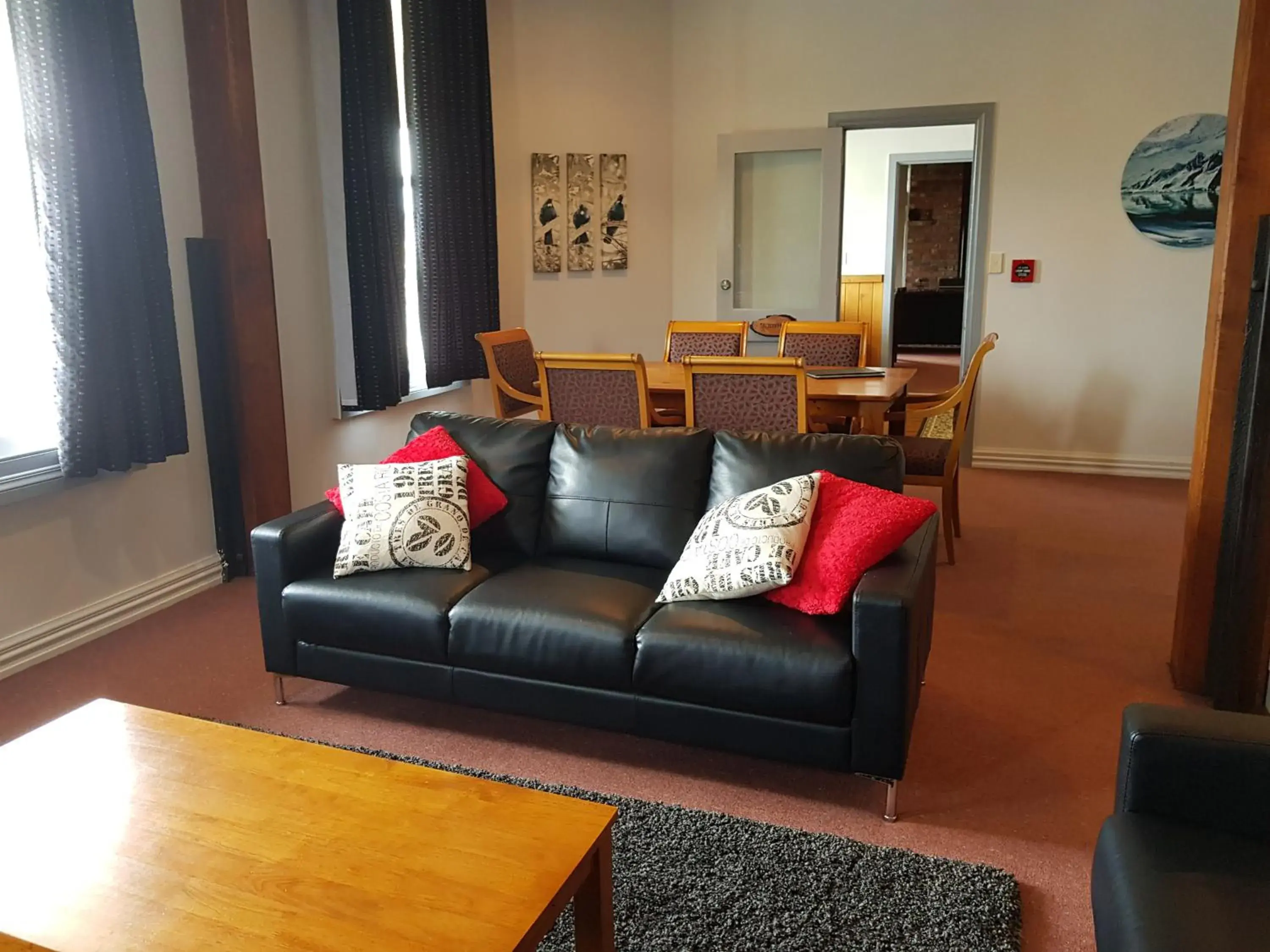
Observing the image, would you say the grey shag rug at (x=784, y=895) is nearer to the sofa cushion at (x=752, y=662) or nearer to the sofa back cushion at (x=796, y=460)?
the sofa cushion at (x=752, y=662)

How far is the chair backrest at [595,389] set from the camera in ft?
12.6

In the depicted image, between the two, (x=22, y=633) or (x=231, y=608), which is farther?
(x=231, y=608)

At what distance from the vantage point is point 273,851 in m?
1.51

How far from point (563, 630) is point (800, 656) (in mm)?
590

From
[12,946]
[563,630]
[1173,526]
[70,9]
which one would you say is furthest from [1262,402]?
[70,9]

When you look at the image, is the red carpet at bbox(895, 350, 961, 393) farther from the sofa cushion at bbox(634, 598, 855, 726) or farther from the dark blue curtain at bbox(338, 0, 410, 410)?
the sofa cushion at bbox(634, 598, 855, 726)

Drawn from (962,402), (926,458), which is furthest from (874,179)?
(926,458)

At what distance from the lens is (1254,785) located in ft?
4.81

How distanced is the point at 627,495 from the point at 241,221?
1992mm

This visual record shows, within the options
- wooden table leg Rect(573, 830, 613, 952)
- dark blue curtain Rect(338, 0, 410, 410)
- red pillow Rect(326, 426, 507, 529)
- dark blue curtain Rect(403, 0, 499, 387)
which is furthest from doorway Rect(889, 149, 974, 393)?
wooden table leg Rect(573, 830, 613, 952)

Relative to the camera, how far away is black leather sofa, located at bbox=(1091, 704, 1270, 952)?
4.26 feet

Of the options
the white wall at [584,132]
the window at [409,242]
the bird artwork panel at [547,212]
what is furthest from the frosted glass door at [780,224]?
the window at [409,242]

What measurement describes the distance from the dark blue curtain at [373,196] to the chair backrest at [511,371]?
18.6 inches

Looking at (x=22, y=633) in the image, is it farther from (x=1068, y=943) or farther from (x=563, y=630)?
(x=1068, y=943)
